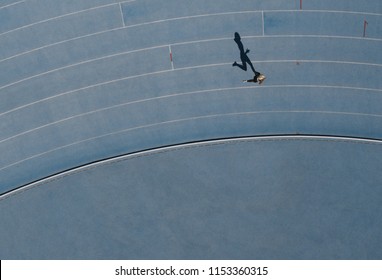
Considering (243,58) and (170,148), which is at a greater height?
(243,58)

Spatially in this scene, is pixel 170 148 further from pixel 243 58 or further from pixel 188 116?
pixel 243 58

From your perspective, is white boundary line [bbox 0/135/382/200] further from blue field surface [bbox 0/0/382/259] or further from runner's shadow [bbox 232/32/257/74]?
runner's shadow [bbox 232/32/257/74]

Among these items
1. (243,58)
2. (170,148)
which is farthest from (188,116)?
(243,58)

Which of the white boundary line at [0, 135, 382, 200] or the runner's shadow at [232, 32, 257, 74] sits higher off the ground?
the runner's shadow at [232, 32, 257, 74]

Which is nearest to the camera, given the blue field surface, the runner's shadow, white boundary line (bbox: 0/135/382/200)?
the blue field surface

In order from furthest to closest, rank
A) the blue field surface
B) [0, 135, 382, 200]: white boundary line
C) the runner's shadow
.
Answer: the runner's shadow
[0, 135, 382, 200]: white boundary line
the blue field surface

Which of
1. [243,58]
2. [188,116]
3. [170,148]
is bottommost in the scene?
[170,148]

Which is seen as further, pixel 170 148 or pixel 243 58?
pixel 243 58

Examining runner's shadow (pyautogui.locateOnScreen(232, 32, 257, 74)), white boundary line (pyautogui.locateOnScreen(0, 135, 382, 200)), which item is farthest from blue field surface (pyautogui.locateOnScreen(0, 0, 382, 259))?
runner's shadow (pyautogui.locateOnScreen(232, 32, 257, 74))

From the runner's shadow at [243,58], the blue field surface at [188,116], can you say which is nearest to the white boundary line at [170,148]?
the blue field surface at [188,116]
